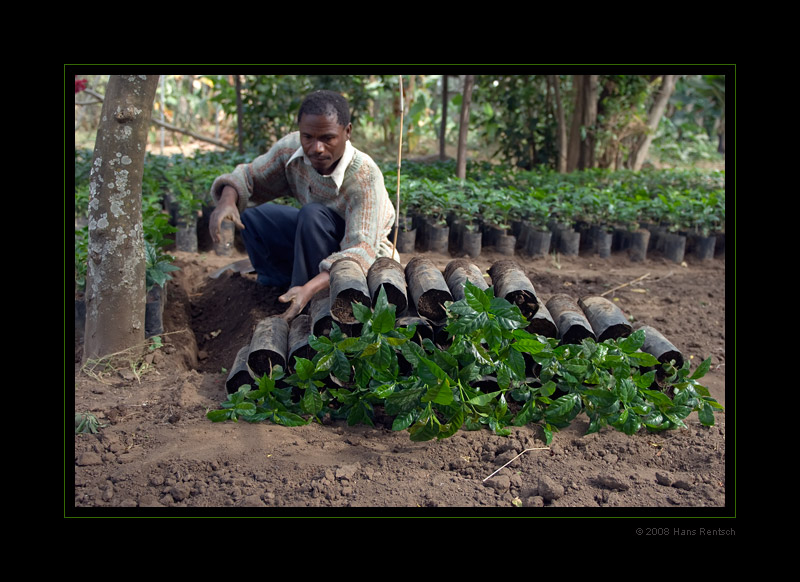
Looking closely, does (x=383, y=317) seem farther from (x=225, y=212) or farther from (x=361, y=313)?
(x=225, y=212)

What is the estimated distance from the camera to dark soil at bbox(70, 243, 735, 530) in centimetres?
231

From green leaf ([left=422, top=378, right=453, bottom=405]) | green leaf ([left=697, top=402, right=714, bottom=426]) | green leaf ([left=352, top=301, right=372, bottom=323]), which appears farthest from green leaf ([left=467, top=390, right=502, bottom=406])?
green leaf ([left=697, top=402, right=714, bottom=426])

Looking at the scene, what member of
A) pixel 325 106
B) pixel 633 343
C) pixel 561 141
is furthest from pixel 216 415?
pixel 561 141

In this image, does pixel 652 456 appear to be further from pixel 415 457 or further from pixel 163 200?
pixel 163 200

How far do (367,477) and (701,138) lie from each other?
1706 centimetres

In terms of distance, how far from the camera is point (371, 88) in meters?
10.8

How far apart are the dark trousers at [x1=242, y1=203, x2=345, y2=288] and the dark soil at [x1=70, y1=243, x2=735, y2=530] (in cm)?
79

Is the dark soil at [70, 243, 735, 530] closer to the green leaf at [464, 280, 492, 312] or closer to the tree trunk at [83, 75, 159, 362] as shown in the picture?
the tree trunk at [83, 75, 159, 362]

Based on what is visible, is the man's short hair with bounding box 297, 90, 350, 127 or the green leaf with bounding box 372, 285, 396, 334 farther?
the man's short hair with bounding box 297, 90, 350, 127

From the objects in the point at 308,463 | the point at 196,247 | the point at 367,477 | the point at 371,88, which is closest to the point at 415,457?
the point at 367,477

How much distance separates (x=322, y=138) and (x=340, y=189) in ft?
1.16

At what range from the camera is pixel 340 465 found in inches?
98.3

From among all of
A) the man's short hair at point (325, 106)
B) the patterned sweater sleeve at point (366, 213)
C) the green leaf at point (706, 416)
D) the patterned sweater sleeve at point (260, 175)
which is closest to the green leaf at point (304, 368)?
the patterned sweater sleeve at point (366, 213)
